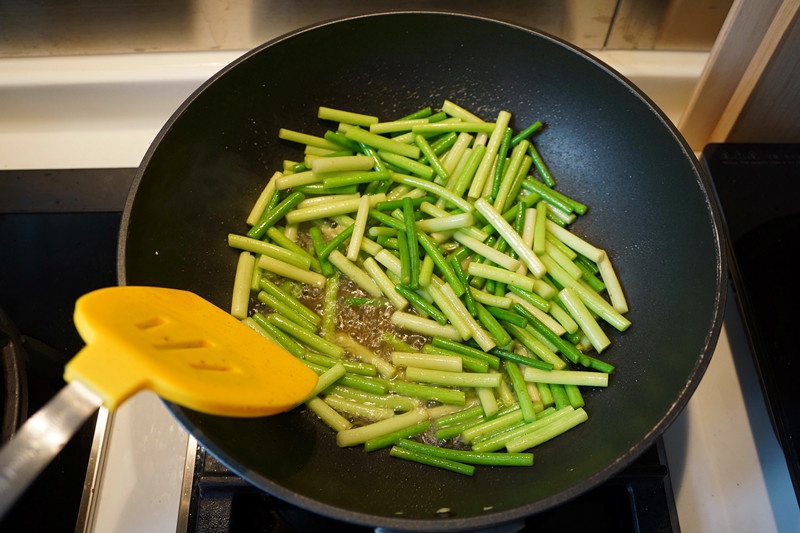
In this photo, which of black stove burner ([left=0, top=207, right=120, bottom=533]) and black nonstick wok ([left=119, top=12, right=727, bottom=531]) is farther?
black stove burner ([left=0, top=207, right=120, bottom=533])

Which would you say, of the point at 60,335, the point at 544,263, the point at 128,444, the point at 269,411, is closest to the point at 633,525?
the point at 544,263

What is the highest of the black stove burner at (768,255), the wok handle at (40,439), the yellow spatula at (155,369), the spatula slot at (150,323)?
the black stove burner at (768,255)

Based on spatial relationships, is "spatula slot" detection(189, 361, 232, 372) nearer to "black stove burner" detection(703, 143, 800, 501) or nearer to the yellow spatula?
the yellow spatula

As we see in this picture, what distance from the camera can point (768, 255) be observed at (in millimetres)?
1439

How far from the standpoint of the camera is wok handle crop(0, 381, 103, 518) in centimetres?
67

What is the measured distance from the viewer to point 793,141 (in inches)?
64.4

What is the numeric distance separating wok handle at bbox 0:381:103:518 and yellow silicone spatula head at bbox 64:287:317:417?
0.07 ft

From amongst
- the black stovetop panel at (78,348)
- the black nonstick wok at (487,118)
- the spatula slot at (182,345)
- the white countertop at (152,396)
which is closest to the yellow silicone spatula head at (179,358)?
the spatula slot at (182,345)

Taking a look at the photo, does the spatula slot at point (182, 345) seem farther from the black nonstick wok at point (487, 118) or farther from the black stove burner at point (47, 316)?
the black stove burner at point (47, 316)

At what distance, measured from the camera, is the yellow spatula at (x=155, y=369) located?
0.71 metres

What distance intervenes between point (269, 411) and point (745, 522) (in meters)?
1.04

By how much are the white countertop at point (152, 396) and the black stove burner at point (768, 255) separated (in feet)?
0.42

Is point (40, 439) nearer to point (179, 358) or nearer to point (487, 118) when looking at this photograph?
point (179, 358)

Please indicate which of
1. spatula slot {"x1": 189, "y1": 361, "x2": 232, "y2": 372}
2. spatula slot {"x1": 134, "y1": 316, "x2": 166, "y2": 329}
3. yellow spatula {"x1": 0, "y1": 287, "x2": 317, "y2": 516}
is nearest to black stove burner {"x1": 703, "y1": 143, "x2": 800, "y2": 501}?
yellow spatula {"x1": 0, "y1": 287, "x2": 317, "y2": 516}
